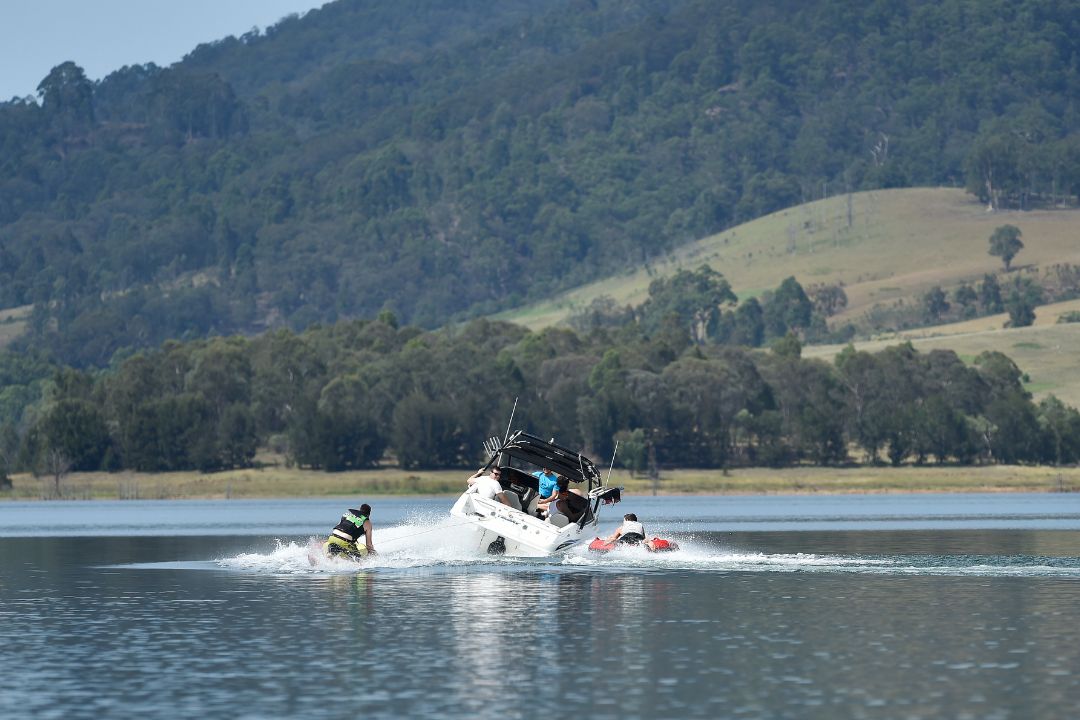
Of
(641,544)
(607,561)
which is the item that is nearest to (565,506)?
(607,561)

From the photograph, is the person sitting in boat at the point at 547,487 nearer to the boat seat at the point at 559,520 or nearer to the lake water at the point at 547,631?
the boat seat at the point at 559,520

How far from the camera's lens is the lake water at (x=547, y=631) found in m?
36.3

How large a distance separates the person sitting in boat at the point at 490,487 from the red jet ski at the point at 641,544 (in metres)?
5.06

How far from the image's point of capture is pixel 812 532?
97.8 meters

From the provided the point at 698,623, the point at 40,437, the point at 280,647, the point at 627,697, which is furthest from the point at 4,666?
the point at 40,437

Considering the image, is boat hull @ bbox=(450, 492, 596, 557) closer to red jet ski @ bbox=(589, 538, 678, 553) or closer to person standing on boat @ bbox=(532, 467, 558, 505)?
person standing on boat @ bbox=(532, 467, 558, 505)

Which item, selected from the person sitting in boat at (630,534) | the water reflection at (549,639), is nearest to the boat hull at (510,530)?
the water reflection at (549,639)

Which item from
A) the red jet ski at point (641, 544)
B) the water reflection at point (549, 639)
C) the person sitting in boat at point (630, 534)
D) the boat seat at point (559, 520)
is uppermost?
the boat seat at point (559, 520)

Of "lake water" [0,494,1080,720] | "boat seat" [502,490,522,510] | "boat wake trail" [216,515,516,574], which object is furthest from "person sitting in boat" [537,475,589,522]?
"boat wake trail" [216,515,516,574]

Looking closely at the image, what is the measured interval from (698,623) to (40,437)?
506 feet

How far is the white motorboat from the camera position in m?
67.6

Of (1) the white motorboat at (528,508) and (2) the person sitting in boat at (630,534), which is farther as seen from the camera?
(2) the person sitting in boat at (630,534)

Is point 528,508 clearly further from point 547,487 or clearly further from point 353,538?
point 353,538

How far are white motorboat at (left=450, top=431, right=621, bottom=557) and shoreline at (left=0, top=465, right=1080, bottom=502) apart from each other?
98.1 meters
